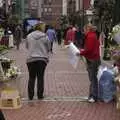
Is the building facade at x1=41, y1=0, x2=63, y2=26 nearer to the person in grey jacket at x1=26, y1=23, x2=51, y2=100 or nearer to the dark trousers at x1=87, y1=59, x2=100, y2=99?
the person in grey jacket at x1=26, y1=23, x2=51, y2=100

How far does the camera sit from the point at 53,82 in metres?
14.8

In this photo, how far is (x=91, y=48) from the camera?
10.8 m

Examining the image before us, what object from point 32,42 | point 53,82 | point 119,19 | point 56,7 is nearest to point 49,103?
point 32,42

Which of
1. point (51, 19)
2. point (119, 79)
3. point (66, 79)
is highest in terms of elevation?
point (119, 79)

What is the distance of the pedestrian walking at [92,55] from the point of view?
10.8 m

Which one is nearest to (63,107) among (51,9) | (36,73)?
(36,73)

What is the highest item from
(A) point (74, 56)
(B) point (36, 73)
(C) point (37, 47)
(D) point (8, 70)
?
(C) point (37, 47)

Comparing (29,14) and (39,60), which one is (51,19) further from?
(39,60)

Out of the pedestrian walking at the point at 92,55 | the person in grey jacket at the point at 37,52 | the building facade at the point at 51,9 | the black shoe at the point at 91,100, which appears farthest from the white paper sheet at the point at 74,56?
the building facade at the point at 51,9

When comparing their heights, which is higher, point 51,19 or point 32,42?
point 32,42

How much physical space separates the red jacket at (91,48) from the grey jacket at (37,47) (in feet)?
2.80

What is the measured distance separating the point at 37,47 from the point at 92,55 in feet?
3.79

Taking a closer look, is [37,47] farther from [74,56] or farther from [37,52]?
[74,56]

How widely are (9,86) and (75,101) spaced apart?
150cm
